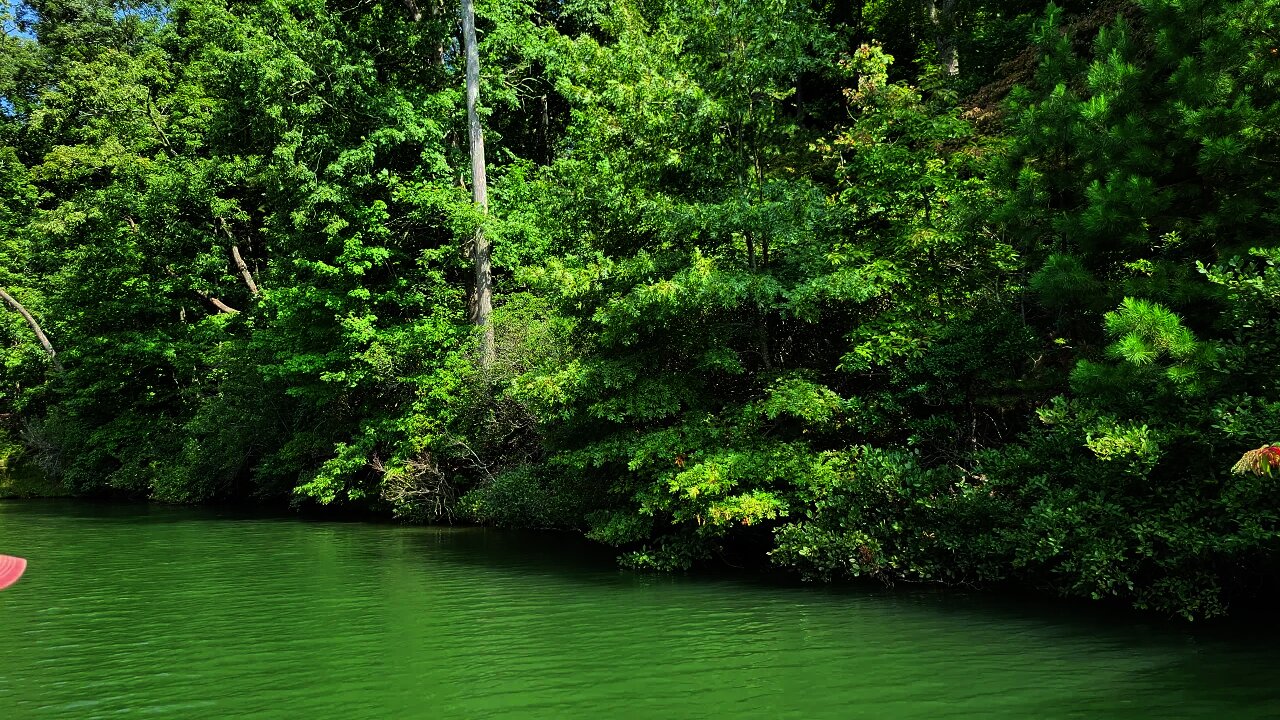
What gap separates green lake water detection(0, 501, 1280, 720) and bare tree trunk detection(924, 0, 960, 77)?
11.8 meters

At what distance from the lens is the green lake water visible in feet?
23.0

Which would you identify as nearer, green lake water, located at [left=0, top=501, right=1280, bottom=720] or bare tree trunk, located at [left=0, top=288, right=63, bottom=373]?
green lake water, located at [left=0, top=501, right=1280, bottom=720]

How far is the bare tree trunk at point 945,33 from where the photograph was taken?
18.4 m

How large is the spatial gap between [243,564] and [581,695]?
32.6ft

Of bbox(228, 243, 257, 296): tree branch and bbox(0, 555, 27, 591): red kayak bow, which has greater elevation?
bbox(228, 243, 257, 296): tree branch

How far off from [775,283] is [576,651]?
6.04 m

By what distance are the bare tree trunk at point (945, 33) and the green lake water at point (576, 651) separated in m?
11.8

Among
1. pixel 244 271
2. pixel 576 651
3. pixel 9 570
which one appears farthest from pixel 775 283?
pixel 244 271

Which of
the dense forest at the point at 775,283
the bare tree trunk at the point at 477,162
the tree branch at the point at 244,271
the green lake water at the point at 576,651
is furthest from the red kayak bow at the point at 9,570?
the tree branch at the point at 244,271

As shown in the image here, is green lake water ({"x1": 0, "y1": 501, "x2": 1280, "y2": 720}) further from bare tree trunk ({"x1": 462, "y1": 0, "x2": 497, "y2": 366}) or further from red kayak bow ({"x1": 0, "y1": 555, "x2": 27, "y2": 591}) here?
bare tree trunk ({"x1": 462, "y1": 0, "x2": 497, "y2": 366})

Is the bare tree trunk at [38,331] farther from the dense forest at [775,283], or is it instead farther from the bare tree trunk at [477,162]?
the bare tree trunk at [477,162]

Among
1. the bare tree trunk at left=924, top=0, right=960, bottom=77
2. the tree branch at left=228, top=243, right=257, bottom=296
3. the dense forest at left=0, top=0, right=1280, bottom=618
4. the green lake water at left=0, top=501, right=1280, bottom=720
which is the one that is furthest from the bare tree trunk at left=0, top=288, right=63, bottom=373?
the bare tree trunk at left=924, top=0, right=960, bottom=77

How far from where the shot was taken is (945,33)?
18.5m

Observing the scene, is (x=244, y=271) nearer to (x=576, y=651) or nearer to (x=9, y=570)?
(x=576, y=651)
